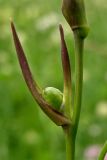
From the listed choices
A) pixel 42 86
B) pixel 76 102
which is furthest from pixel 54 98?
pixel 42 86

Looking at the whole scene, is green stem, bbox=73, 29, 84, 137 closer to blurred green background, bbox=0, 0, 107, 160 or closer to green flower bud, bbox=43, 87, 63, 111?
green flower bud, bbox=43, 87, 63, 111

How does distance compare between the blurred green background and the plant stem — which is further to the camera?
the blurred green background

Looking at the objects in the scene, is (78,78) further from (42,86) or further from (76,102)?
(42,86)

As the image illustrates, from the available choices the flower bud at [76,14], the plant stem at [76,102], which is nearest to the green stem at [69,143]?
the plant stem at [76,102]

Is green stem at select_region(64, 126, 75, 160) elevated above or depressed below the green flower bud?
below

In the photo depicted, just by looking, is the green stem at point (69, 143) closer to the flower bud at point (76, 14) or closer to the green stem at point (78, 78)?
the green stem at point (78, 78)

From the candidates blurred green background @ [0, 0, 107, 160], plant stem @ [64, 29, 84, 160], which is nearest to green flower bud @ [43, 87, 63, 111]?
plant stem @ [64, 29, 84, 160]

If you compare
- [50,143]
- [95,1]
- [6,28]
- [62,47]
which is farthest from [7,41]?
[62,47]
